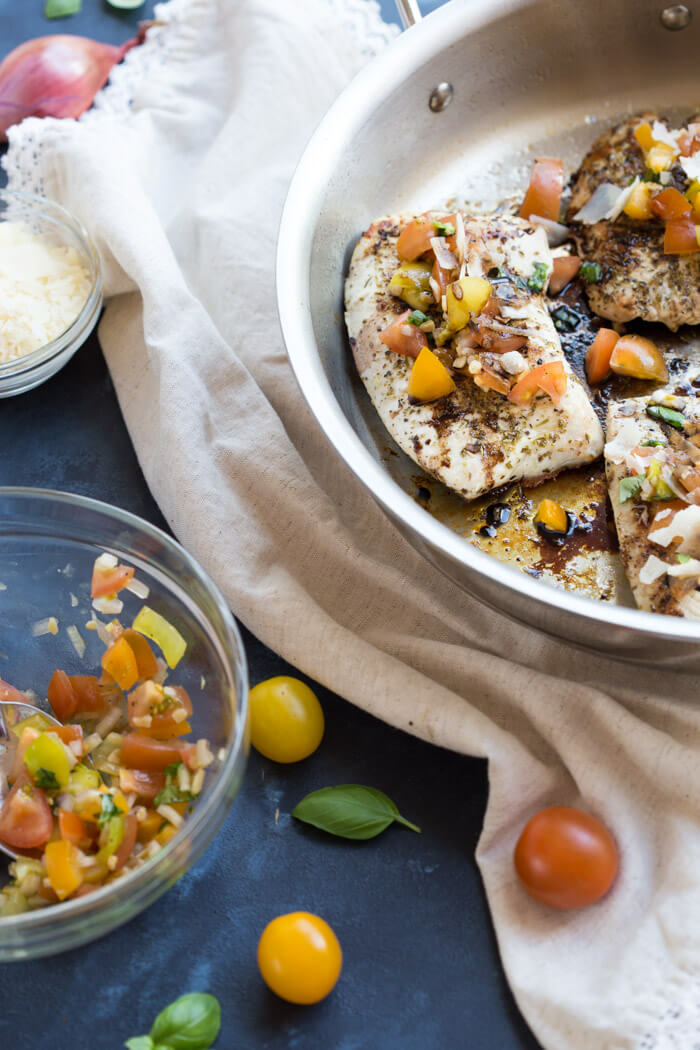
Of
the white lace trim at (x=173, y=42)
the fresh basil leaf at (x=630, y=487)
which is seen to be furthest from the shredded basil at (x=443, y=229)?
the white lace trim at (x=173, y=42)

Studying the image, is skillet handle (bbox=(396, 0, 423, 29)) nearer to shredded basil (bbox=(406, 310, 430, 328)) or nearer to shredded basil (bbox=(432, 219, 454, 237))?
shredded basil (bbox=(432, 219, 454, 237))

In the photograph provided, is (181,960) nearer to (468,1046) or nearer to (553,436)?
(468,1046)

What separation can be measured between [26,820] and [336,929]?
0.88 m

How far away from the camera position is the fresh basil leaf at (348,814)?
118 inches

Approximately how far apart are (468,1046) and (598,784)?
76cm

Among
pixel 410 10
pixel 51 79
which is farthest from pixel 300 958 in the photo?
pixel 51 79

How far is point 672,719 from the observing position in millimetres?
3023

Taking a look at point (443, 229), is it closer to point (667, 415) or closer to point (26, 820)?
point (667, 415)

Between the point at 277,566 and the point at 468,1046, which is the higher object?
the point at 277,566

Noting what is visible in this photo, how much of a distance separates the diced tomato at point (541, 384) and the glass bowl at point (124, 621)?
1.14 metres

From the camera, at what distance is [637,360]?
3545 mm

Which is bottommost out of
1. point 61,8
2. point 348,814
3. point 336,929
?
point 336,929

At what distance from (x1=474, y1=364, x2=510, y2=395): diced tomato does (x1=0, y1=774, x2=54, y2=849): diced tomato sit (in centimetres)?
176

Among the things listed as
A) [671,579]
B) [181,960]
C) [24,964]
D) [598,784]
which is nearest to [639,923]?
[598,784]
